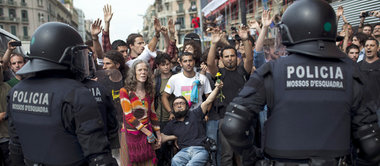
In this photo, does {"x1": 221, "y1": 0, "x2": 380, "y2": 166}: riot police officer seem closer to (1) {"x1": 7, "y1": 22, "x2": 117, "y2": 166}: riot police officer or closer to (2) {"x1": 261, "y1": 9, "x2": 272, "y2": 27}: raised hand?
(1) {"x1": 7, "y1": 22, "x2": 117, "y2": 166}: riot police officer

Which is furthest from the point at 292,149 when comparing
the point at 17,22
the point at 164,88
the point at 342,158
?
the point at 17,22

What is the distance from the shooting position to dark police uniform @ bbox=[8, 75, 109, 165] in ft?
6.71

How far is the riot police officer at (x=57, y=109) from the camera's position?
2053 mm

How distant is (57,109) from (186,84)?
110 inches

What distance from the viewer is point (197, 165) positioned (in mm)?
4289

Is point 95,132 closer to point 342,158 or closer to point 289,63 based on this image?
point 289,63

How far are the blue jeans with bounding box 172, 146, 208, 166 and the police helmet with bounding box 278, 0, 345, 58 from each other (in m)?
2.52

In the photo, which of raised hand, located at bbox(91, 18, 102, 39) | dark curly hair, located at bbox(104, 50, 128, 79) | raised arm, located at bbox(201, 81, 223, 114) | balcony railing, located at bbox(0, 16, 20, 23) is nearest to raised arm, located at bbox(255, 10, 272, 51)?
raised arm, located at bbox(201, 81, 223, 114)

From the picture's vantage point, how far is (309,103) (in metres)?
2.02

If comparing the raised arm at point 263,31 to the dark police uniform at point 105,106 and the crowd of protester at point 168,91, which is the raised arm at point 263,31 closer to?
the crowd of protester at point 168,91

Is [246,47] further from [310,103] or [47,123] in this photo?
[47,123]

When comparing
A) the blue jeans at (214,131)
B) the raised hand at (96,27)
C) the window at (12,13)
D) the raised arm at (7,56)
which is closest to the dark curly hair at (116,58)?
the raised hand at (96,27)

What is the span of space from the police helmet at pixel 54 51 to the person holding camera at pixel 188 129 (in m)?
2.34

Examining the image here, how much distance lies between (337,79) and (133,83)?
9.02 ft
